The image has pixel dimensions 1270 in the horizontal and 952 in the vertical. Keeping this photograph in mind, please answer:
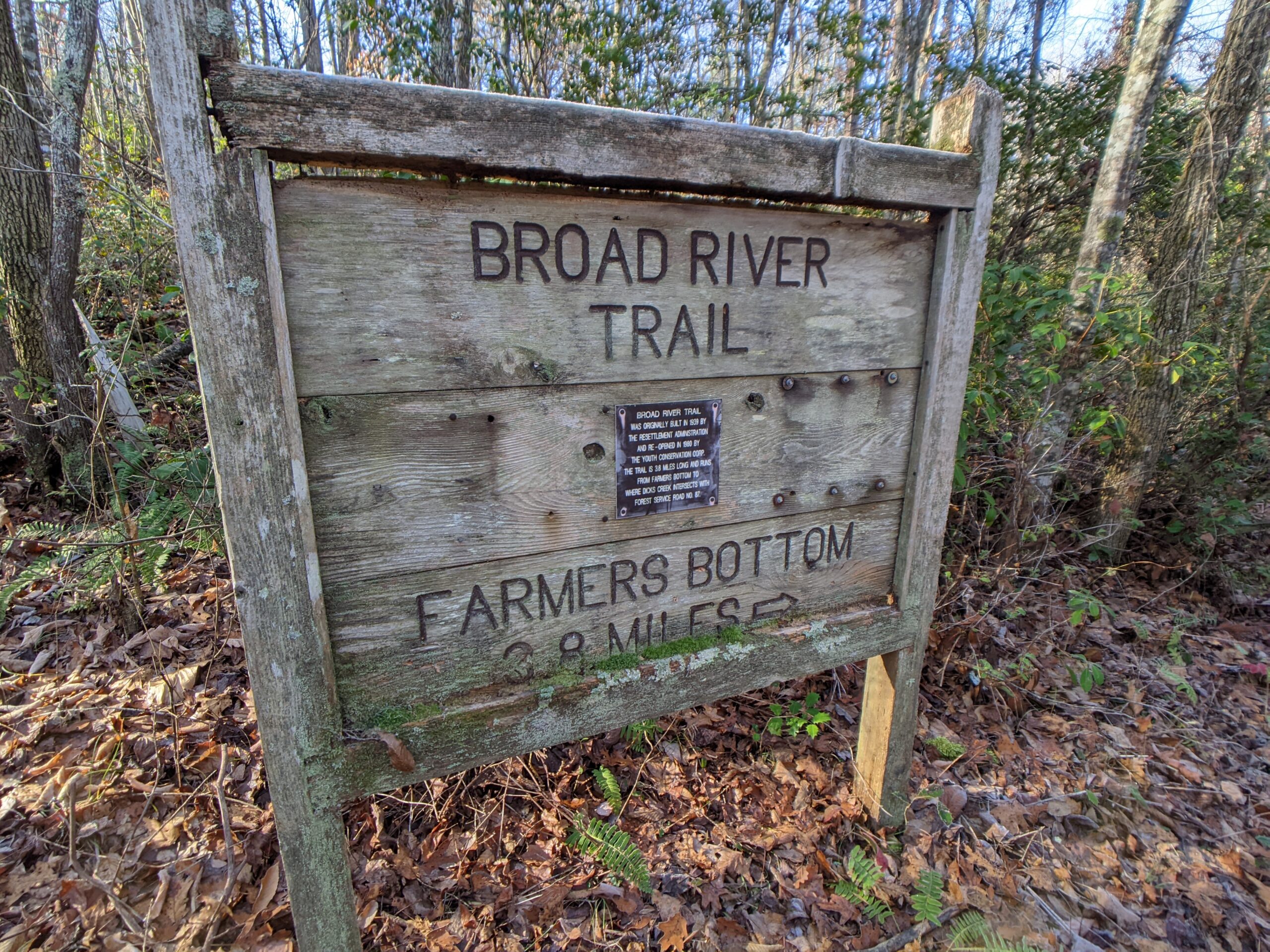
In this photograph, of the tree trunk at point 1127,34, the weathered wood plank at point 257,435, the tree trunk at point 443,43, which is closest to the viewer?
the weathered wood plank at point 257,435

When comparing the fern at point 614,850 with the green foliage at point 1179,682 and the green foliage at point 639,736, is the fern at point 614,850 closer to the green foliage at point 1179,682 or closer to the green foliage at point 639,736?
the green foliage at point 639,736

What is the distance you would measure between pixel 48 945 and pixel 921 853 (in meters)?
3.07

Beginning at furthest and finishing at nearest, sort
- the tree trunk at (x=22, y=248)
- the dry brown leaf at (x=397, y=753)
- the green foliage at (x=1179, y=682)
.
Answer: the tree trunk at (x=22, y=248)
the green foliage at (x=1179, y=682)
the dry brown leaf at (x=397, y=753)

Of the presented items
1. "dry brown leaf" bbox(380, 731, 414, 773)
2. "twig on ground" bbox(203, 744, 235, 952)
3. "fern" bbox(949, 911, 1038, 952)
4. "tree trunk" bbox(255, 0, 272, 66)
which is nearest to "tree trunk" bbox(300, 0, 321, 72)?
"tree trunk" bbox(255, 0, 272, 66)

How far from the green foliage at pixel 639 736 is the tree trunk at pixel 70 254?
4.02 m

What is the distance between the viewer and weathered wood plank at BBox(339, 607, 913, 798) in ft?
5.25

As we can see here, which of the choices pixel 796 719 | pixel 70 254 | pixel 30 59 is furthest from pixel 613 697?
pixel 30 59

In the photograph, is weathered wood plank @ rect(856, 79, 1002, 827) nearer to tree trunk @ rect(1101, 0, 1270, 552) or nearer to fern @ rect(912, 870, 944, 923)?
fern @ rect(912, 870, 944, 923)

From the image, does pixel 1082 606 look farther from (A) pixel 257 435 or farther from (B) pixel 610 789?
(A) pixel 257 435

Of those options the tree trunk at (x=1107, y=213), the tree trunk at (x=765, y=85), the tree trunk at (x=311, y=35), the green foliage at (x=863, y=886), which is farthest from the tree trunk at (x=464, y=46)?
the green foliage at (x=863, y=886)

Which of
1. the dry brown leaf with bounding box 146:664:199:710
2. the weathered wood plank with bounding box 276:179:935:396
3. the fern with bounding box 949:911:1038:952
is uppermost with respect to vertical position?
the weathered wood plank with bounding box 276:179:935:396

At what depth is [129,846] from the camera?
215cm

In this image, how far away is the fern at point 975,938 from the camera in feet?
6.89

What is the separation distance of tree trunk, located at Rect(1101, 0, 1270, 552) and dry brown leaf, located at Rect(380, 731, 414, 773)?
4.75 metres
